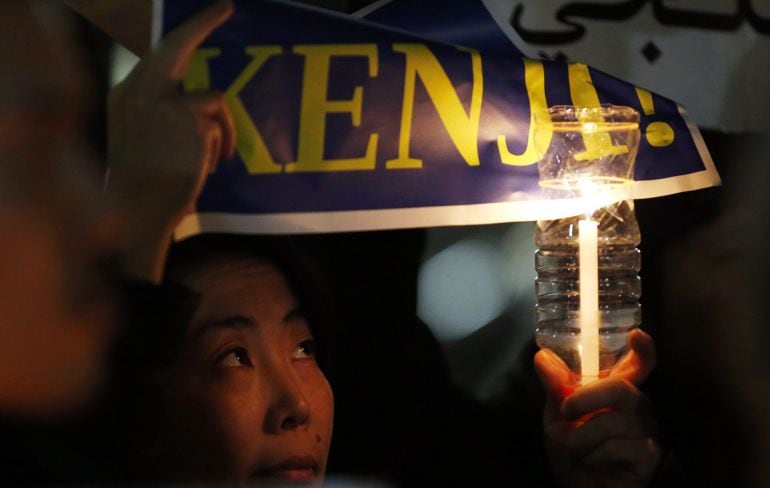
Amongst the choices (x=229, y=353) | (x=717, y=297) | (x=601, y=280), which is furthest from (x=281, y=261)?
(x=717, y=297)

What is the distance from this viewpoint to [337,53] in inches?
85.3

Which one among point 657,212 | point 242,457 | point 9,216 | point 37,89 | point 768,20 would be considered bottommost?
point 242,457

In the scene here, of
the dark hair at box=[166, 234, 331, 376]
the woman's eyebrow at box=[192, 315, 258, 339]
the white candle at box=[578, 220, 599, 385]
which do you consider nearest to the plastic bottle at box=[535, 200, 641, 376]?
the white candle at box=[578, 220, 599, 385]

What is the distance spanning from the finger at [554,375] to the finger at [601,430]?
0.08 meters

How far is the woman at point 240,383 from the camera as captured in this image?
210 centimetres

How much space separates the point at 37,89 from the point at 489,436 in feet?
5.34

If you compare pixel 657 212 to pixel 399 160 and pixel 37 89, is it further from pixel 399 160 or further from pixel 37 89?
pixel 37 89

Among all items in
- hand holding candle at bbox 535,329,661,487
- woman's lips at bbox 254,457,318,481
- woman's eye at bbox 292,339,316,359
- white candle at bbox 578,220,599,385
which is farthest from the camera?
woman's eye at bbox 292,339,316,359

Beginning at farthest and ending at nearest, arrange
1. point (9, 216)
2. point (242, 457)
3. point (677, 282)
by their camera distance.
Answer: point (677, 282), point (242, 457), point (9, 216)

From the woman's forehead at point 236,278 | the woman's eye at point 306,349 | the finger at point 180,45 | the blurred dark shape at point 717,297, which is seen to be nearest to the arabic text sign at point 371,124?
the finger at point 180,45

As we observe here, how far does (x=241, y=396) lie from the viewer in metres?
2.12

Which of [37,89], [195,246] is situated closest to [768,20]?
[195,246]

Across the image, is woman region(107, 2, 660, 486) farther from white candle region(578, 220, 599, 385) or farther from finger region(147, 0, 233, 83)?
white candle region(578, 220, 599, 385)

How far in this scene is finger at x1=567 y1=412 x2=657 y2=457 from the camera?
2031 millimetres
